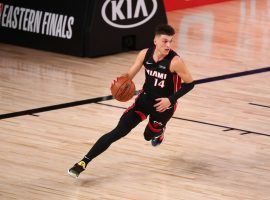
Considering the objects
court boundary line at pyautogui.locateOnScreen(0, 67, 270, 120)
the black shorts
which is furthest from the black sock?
court boundary line at pyautogui.locateOnScreen(0, 67, 270, 120)

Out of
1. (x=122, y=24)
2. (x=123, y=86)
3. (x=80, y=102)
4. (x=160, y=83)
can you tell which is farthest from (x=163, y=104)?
(x=122, y=24)

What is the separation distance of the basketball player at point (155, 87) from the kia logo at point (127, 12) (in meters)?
4.94

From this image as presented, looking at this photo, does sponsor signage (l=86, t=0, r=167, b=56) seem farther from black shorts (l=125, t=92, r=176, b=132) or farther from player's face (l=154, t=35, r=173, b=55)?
player's face (l=154, t=35, r=173, b=55)

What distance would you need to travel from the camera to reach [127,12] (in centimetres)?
1388

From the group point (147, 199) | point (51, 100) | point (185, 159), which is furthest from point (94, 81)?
point (147, 199)

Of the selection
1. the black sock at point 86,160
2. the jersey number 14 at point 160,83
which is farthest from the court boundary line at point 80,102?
the jersey number 14 at point 160,83

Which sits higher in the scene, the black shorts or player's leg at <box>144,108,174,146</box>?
the black shorts

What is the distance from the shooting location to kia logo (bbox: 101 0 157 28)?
44.6 ft

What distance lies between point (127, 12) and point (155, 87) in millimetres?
5360

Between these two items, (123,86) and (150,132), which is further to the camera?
(150,132)

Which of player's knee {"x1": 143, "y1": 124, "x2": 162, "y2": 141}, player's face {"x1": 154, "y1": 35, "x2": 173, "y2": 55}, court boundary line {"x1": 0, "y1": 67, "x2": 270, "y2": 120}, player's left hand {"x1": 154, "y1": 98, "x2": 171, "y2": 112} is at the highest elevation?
player's face {"x1": 154, "y1": 35, "x2": 173, "y2": 55}

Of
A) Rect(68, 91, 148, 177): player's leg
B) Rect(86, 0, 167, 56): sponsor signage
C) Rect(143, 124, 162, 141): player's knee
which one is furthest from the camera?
Rect(86, 0, 167, 56): sponsor signage

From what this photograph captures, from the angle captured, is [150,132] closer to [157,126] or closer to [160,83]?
[157,126]

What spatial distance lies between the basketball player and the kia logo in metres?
4.94
